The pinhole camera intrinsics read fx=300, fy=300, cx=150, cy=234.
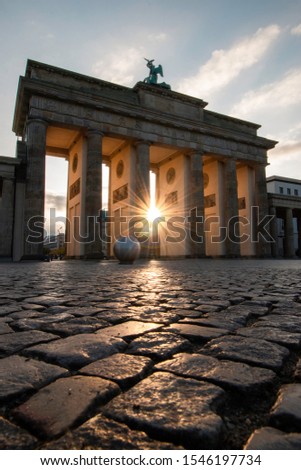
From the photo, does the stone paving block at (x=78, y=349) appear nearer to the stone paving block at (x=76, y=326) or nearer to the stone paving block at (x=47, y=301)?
the stone paving block at (x=76, y=326)

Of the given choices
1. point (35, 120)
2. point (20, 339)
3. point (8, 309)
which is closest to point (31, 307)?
point (8, 309)

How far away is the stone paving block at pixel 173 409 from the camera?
82cm

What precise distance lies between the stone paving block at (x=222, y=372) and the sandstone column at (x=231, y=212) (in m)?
27.4

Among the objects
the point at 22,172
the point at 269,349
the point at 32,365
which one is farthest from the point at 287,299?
the point at 22,172

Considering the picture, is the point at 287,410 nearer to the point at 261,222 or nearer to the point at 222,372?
the point at 222,372

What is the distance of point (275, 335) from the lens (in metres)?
1.81

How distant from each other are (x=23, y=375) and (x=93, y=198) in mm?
20848

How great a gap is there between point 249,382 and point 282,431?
0.30m

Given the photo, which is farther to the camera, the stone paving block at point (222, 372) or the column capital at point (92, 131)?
the column capital at point (92, 131)

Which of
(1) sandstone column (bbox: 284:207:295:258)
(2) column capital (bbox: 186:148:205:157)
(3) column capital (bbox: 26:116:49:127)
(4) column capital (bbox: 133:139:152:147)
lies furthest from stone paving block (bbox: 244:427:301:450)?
(1) sandstone column (bbox: 284:207:295:258)

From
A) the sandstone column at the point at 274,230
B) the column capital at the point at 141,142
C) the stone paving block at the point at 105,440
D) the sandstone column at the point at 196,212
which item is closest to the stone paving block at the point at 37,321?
the stone paving block at the point at 105,440

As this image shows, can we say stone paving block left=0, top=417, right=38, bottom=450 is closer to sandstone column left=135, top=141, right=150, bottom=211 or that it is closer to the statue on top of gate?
sandstone column left=135, top=141, right=150, bottom=211

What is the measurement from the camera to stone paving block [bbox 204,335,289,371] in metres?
1.37

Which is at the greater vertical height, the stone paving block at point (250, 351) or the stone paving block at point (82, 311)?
the stone paving block at point (250, 351)
